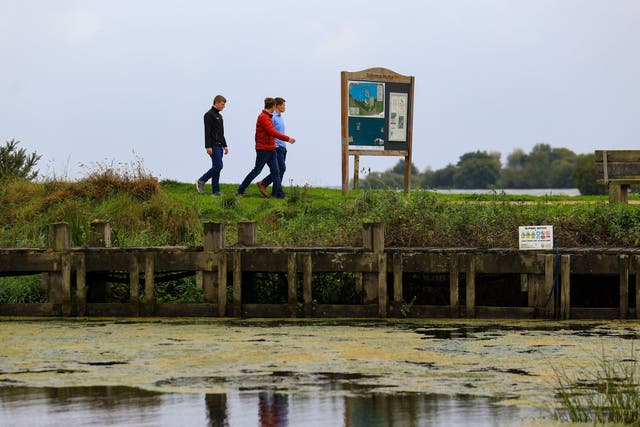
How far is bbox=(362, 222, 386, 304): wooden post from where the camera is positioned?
64.2 feet

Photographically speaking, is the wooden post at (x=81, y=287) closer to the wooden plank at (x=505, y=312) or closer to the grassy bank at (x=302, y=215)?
the grassy bank at (x=302, y=215)

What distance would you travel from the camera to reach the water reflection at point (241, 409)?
11.5 metres

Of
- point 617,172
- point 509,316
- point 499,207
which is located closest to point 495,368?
point 509,316

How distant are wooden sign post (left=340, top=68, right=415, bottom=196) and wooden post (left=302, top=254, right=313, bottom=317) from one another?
756 cm

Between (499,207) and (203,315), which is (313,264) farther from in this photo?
(499,207)

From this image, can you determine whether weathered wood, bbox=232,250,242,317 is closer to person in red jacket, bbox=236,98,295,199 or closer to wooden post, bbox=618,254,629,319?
wooden post, bbox=618,254,629,319

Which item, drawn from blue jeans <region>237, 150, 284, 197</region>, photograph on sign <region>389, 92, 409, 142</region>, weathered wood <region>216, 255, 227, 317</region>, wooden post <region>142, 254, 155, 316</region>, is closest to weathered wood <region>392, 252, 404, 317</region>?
weathered wood <region>216, 255, 227, 317</region>

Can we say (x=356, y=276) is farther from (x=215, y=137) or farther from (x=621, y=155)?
(x=621, y=155)

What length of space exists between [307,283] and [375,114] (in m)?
8.72

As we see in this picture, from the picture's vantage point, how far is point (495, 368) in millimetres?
14656

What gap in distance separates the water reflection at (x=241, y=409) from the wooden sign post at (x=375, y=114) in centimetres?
1458

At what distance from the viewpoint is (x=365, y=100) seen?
27609mm

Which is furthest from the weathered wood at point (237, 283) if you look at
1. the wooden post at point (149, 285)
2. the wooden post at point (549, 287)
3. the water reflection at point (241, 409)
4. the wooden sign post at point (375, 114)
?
the wooden sign post at point (375, 114)

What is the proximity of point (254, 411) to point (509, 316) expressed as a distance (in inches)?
322
